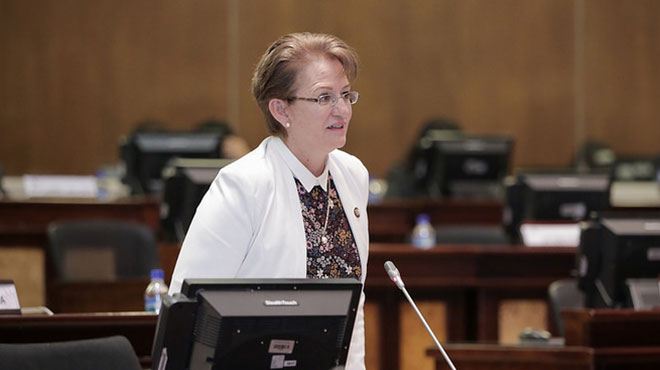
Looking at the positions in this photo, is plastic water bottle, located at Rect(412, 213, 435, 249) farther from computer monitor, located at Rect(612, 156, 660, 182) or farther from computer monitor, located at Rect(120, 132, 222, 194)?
computer monitor, located at Rect(612, 156, 660, 182)

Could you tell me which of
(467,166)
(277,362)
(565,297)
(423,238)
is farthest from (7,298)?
(467,166)

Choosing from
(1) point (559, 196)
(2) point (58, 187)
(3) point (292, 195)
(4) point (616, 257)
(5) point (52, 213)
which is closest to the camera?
(3) point (292, 195)

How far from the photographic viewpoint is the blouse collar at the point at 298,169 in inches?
106

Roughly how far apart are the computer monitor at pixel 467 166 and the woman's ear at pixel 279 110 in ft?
15.9

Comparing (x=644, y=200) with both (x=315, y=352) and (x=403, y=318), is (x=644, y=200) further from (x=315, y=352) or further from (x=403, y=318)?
(x=315, y=352)

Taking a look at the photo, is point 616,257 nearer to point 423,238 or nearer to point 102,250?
point 423,238

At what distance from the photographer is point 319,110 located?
2672 mm

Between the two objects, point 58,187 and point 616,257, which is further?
point 58,187

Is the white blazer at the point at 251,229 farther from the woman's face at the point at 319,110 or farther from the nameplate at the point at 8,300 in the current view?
the nameplate at the point at 8,300

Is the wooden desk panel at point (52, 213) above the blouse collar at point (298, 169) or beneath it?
beneath

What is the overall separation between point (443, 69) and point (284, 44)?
815 cm

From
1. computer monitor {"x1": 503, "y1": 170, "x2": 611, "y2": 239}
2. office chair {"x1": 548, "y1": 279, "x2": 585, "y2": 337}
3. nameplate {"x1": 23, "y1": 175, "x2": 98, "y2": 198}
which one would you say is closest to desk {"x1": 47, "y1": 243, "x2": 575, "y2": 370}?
computer monitor {"x1": 503, "y1": 170, "x2": 611, "y2": 239}

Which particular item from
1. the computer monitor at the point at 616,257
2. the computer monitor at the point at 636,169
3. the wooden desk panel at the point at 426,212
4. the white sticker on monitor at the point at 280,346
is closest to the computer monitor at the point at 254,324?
the white sticker on monitor at the point at 280,346

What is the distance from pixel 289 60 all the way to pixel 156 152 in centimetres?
453
